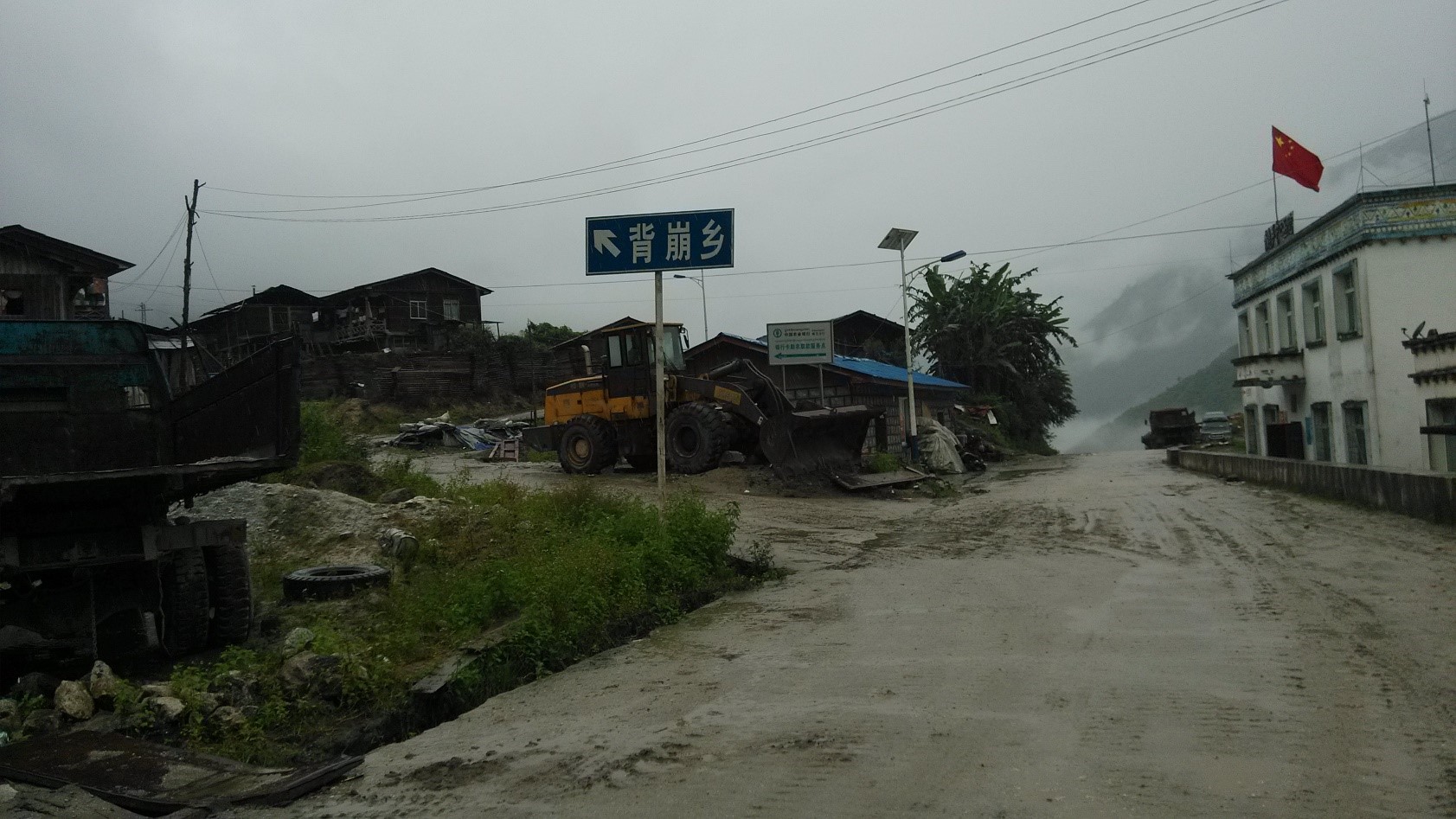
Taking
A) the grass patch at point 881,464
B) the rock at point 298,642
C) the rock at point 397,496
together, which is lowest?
the rock at point 298,642

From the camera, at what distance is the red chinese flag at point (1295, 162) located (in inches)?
1009

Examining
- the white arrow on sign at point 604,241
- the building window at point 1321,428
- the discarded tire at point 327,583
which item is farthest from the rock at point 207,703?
the building window at point 1321,428

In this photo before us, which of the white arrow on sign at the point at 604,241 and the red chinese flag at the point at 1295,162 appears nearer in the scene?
the white arrow on sign at the point at 604,241

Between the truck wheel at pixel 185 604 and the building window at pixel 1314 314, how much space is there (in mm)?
24499

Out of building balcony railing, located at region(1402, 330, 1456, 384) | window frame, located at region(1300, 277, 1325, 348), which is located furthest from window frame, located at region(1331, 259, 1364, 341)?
building balcony railing, located at region(1402, 330, 1456, 384)

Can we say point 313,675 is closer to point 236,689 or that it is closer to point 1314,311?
point 236,689

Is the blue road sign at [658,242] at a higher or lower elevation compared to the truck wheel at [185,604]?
higher

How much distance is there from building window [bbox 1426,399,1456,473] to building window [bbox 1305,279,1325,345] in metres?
5.39

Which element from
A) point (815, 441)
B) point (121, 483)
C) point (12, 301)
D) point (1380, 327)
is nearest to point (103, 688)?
point (121, 483)

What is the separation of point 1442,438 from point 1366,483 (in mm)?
5554

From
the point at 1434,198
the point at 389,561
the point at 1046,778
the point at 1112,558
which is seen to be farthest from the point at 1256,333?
the point at 1046,778

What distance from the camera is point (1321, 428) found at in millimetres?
24828

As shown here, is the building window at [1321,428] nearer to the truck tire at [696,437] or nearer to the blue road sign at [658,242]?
the truck tire at [696,437]

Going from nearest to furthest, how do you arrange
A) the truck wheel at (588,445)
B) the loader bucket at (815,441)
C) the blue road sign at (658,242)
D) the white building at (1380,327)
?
1. the blue road sign at (658,242)
2. the loader bucket at (815,441)
3. the white building at (1380,327)
4. the truck wheel at (588,445)
